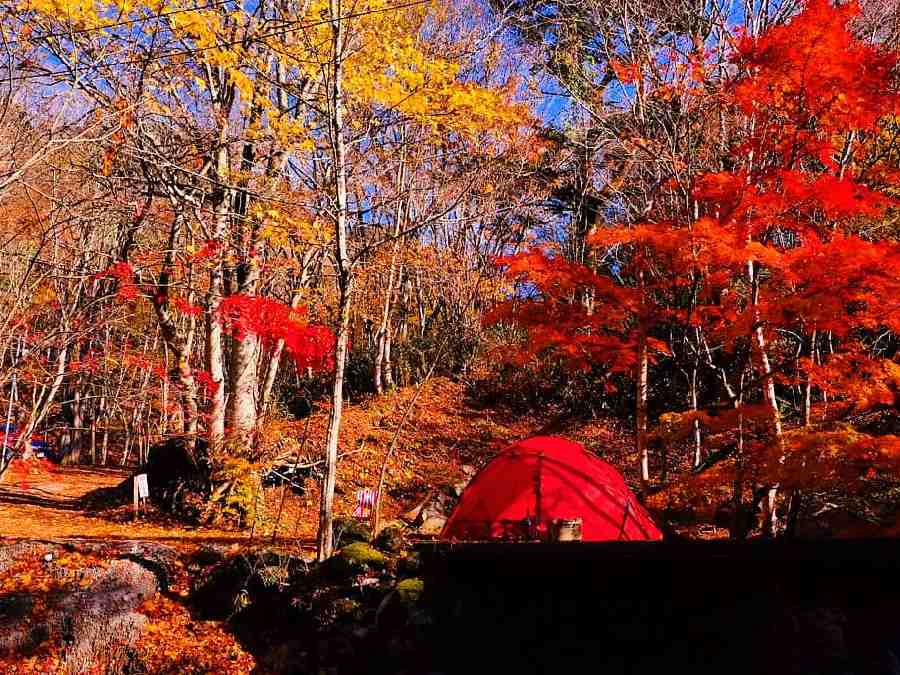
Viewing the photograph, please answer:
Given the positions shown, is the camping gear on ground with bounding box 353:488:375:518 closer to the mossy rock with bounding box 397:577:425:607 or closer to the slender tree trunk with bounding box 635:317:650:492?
the mossy rock with bounding box 397:577:425:607

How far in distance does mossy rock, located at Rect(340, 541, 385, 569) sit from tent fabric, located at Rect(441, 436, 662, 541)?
4.94 ft

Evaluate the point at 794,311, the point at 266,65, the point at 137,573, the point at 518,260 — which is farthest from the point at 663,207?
the point at 137,573

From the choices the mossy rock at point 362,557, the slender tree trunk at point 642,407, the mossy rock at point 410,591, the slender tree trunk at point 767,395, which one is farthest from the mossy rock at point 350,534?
the slender tree trunk at point 642,407

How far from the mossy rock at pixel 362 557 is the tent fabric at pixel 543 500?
4.94 feet

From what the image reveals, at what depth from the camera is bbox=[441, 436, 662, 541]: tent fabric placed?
8.38 metres

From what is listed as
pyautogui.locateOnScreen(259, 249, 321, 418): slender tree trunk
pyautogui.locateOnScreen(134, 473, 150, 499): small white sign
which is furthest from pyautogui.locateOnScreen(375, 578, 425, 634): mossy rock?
pyautogui.locateOnScreen(134, 473, 150, 499): small white sign

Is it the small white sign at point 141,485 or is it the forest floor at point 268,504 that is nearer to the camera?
the forest floor at point 268,504

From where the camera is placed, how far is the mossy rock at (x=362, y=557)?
697 cm

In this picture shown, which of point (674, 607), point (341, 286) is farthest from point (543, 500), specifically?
point (341, 286)

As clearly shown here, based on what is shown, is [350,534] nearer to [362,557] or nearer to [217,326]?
[362,557]

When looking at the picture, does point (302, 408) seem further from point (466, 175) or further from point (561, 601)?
point (561, 601)

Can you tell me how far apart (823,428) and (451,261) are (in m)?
14.0

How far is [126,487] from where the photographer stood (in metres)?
12.5

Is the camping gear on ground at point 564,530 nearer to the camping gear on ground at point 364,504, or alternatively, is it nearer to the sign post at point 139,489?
the camping gear on ground at point 364,504
